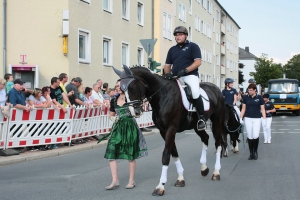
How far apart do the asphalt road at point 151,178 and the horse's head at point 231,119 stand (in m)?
0.76

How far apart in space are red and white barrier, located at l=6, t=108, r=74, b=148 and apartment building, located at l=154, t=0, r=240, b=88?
2129cm

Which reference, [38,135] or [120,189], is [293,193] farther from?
[38,135]

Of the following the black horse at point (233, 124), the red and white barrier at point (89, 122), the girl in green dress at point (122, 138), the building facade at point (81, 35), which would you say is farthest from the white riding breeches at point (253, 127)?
the building facade at point (81, 35)

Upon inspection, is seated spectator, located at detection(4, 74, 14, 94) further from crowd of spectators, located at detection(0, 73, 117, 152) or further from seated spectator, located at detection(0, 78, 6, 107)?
seated spectator, located at detection(0, 78, 6, 107)

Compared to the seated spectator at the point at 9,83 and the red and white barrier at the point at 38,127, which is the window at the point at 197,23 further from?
the red and white barrier at the point at 38,127

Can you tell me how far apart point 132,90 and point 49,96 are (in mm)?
7536

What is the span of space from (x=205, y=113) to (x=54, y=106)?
6.55m

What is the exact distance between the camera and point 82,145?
14.1 m

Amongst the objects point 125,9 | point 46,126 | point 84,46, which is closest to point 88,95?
point 46,126

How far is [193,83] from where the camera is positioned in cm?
766

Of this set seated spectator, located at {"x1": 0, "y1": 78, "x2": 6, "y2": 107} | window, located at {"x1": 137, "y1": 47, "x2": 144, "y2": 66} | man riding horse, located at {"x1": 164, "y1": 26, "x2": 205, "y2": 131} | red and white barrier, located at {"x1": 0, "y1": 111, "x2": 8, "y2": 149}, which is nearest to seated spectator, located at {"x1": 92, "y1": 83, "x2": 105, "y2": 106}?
seated spectator, located at {"x1": 0, "y1": 78, "x2": 6, "y2": 107}

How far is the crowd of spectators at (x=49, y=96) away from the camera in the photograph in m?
12.2

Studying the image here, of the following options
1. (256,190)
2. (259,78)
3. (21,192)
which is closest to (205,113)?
(256,190)

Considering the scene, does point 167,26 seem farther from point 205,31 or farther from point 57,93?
point 57,93
